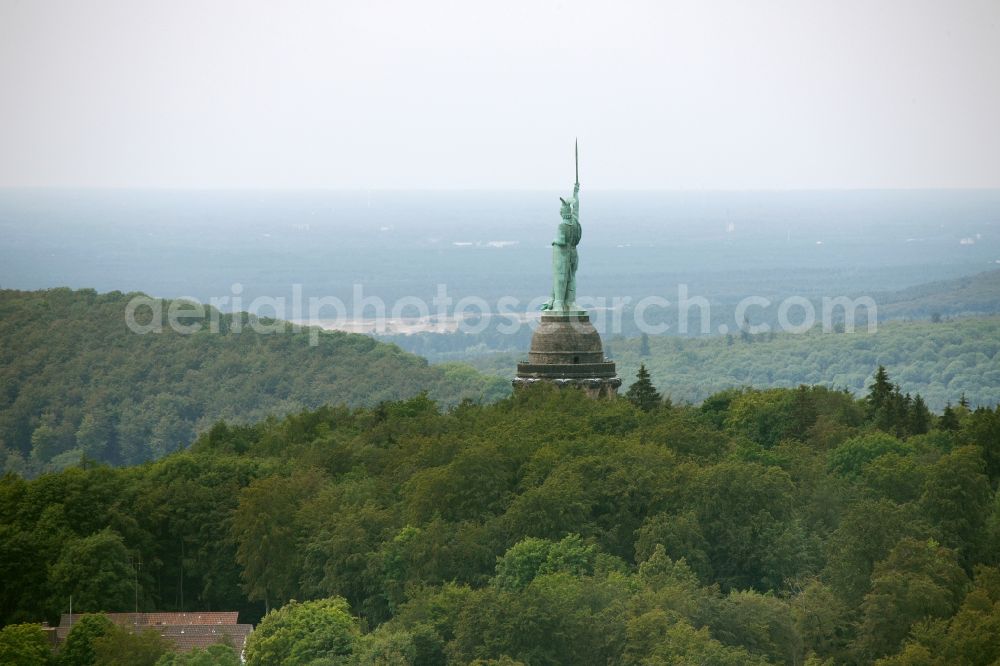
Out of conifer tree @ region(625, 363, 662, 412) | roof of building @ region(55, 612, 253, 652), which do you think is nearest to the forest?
roof of building @ region(55, 612, 253, 652)

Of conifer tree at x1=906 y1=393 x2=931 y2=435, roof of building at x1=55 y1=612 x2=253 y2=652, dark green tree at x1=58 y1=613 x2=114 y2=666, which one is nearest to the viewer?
dark green tree at x1=58 y1=613 x2=114 y2=666

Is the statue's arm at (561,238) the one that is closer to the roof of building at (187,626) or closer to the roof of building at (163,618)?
the roof of building at (163,618)

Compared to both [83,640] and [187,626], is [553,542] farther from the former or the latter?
[83,640]

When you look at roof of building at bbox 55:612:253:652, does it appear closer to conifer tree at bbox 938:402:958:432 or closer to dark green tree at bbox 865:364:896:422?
dark green tree at bbox 865:364:896:422

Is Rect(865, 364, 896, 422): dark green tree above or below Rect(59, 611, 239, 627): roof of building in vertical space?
above

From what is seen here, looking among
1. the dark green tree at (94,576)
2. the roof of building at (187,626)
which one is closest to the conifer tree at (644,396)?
the roof of building at (187,626)

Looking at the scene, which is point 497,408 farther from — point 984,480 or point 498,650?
point 498,650
